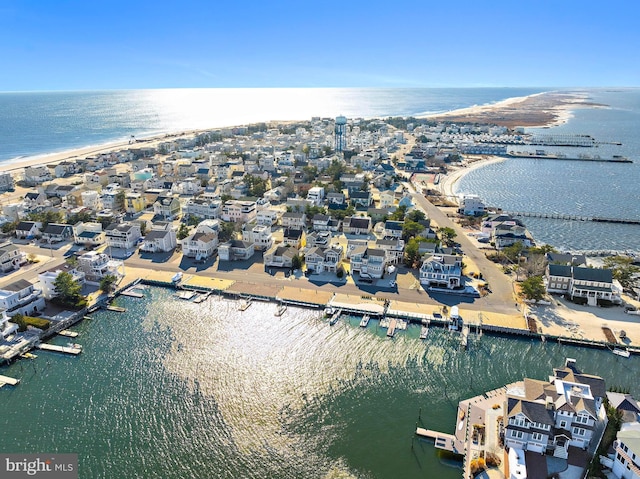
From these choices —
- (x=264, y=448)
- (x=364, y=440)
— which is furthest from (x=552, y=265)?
(x=264, y=448)

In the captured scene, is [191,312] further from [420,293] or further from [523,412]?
[523,412]

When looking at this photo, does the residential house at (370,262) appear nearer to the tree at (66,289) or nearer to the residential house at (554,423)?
the residential house at (554,423)

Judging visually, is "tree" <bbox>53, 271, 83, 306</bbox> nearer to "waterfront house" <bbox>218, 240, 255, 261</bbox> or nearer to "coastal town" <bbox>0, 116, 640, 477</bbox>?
"coastal town" <bbox>0, 116, 640, 477</bbox>

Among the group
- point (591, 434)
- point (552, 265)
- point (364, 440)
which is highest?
point (552, 265)

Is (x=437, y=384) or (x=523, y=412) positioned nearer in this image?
(x=523, y=412)

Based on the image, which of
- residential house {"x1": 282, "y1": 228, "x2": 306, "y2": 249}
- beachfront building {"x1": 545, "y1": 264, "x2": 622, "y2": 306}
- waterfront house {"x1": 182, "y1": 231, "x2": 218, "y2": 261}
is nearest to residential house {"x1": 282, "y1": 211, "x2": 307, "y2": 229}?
residential house {"x1": 282, "y1": 228, "x2": 306, "y2": 249}

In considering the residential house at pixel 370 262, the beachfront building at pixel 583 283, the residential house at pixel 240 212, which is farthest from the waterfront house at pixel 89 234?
the beachfront building at pixel 583 283
